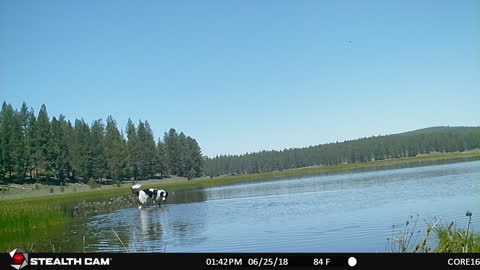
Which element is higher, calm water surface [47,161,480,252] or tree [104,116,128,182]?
tree [104,116,128,182]

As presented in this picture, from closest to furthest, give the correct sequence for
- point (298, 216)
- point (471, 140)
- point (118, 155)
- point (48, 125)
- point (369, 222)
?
1. point (369, 222)
2. point (298, 216)
3. point (118, 155)
4. point (48, 125)
5. point (471, 140)

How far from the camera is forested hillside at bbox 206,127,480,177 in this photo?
15625cm

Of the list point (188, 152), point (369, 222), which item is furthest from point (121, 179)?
point (369, 222)

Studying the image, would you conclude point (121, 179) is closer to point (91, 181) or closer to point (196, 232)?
point (91, 181)

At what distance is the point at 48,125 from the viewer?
233 feet

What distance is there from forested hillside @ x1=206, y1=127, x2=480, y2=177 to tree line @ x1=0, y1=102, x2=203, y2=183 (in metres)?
73.2

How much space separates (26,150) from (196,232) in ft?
198

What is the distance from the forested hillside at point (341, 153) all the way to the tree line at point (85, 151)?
73.2 m
